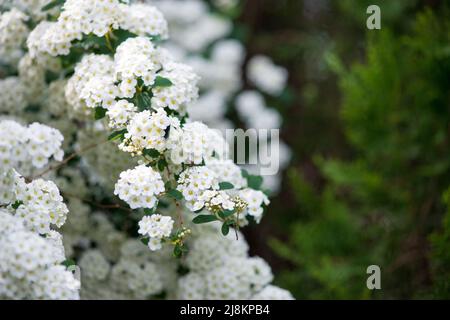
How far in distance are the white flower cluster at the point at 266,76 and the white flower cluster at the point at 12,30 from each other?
2.68 m

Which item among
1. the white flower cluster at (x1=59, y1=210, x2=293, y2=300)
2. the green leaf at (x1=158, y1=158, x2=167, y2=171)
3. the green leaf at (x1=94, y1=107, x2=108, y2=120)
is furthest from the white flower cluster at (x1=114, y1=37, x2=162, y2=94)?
the white flower cluster at (x1=59, y1=210, x2=293, y2=300)

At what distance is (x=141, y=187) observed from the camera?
2076 millimetres

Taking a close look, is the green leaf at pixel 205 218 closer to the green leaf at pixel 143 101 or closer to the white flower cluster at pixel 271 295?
the green leaf at pixel 143 101

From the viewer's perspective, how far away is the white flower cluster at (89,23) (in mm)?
2402

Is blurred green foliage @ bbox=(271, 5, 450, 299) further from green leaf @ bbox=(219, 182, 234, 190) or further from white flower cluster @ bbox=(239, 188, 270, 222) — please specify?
green leaf @ bbox=(219, 182, 234, 190)

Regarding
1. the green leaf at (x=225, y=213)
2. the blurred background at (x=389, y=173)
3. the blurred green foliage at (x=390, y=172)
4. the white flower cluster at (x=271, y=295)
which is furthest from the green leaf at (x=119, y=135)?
the blurred green foliage at (x=390, y=172)

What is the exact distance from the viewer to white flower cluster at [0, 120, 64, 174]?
2.04 metres

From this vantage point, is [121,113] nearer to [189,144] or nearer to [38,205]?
[189,144]

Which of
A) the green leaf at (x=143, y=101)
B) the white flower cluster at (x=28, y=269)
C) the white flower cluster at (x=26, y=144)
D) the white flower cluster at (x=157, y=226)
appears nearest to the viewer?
the white flower cluster at (x=28, y=269)

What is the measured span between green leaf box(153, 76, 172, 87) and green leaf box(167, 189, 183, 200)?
0.38 metres

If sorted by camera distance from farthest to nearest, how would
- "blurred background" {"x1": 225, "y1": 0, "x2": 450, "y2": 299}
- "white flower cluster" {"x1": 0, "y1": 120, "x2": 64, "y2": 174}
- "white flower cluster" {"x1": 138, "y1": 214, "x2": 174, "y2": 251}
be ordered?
"blurred background" {"x1": 225, "y1": 0, "x2": 450, "y2": 299}, "white flower cluster" {"x1": 138, "y1": 214, "x2": 174, "y2": 251}, "white flower cluster" {"x1": 0, "y1": 120, "x2": 64, "y2": 174}

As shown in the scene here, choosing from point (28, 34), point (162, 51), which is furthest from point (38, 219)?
point (28, 34)

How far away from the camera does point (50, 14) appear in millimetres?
2709

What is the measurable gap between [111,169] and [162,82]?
585mm
